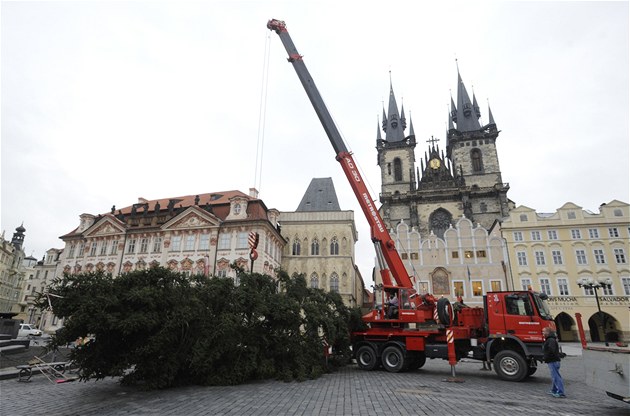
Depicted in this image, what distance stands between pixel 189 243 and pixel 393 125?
46.5 meters

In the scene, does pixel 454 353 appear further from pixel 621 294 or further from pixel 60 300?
pixel 621 294

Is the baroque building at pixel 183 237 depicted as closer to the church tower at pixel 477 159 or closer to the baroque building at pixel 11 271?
the church tower at pixel 477 159

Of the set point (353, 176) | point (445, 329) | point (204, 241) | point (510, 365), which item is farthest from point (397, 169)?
point (510, 365)

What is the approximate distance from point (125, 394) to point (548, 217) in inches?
1663

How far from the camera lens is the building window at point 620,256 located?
35.0m

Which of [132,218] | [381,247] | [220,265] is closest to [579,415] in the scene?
[381,247]

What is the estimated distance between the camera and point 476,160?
57812 mm

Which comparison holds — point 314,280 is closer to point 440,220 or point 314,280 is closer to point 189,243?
point 189,243

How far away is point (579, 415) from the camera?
738 centimetres

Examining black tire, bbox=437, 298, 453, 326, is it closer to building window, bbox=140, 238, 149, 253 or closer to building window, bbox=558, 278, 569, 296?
building window, bbox=558, 278, 569, 296

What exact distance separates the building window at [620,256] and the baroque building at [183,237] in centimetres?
3449

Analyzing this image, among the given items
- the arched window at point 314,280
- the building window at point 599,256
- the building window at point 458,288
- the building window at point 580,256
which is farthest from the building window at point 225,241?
the building window at point 599,256

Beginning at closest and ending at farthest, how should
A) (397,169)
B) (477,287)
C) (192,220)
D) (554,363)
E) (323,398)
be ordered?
1. (323,398)
2. (554,363)
3. (192,220)
4. (477,287)
5. (397,169)

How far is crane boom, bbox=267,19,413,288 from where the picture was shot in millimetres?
15562
